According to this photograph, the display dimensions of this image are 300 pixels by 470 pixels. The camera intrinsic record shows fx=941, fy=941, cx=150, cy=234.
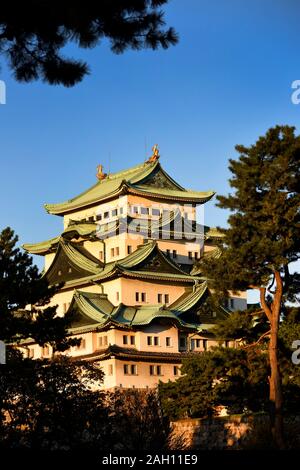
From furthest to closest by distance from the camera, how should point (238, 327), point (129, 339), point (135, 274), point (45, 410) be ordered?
point (135, 274) < point (129, 339) < point (238, 327) < point (45, 410)

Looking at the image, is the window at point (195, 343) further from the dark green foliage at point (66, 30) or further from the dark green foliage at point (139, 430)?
the dark green foliage at point (66, 30)

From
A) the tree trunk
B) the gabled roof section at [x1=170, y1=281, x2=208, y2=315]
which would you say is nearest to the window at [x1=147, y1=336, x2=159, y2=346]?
the gabled roof section at [x1=170, y1=281, x2=208, y2=315]

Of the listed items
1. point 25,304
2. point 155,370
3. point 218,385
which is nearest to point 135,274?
point 155,370

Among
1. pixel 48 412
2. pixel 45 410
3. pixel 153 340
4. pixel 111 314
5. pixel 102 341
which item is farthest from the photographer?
pixel 153 340

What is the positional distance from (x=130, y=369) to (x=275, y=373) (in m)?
18.6

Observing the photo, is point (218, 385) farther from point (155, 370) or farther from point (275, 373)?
point (155, 370)

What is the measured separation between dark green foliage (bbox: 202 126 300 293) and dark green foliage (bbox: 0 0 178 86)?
18095 mm

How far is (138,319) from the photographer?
51500 millimetres

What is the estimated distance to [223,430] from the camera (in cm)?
4028

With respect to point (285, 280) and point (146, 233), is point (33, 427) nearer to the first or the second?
point (285, 280)

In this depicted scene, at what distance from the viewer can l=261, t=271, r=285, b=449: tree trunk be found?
106ft

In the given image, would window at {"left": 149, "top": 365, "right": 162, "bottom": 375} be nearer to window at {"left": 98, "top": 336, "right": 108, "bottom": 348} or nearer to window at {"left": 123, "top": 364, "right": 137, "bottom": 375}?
window at {"left": 123, "top": 364, "right": 137, "bottom": 375}

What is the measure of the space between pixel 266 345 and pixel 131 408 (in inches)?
240
